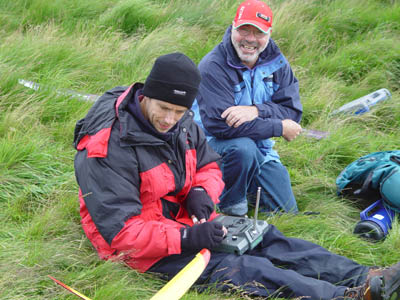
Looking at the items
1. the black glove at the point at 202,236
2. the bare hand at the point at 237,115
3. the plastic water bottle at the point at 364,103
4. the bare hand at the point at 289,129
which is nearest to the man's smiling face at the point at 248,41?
the bare hand at the point at 237,115

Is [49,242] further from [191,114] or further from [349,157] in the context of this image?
[349,157]

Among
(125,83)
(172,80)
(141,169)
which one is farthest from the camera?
(125,83)

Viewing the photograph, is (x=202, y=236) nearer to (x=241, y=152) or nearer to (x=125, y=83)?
(x=241, y=152)

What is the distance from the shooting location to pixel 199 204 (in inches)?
Answer: 130

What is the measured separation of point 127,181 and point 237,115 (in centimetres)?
142

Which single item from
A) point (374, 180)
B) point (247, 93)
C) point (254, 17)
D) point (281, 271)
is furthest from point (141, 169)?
point (374, 180)

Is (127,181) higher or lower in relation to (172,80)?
lower

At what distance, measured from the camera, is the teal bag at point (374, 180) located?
416 centimetres

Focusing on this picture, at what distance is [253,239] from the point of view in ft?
10.9

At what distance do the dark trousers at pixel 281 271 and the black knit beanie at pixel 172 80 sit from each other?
976 millimetres

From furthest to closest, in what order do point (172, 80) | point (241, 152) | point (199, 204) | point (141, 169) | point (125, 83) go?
point (125, 83) < point (241, 152) < point (199, 204) < point (141, 169) < point (172, 80)

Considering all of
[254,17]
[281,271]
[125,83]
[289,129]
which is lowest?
[125,83]

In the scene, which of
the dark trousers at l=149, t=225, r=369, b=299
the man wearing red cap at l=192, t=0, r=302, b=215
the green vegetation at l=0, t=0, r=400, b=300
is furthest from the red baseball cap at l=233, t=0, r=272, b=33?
the dark trousers at l=149, t=225, r=369, b=299

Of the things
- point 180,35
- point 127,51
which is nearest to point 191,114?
point 127,51
